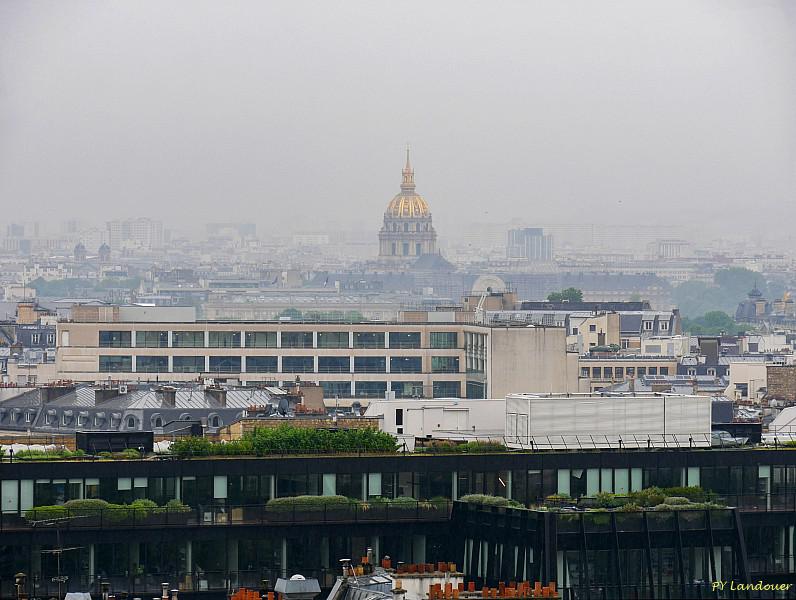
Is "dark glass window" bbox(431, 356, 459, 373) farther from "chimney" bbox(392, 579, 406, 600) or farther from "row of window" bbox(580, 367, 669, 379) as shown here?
"chimney" bbox(392, 579, 406, 600)

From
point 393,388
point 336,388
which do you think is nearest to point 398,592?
point 336,388

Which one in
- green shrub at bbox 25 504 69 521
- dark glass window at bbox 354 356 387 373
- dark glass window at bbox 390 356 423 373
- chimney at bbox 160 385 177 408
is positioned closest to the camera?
green shrub at bbox 25 504 69 521

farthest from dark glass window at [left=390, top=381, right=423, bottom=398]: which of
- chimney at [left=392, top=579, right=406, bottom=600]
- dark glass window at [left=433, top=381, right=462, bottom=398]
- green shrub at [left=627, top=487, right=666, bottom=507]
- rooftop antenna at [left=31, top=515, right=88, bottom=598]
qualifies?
chimney at [left=392, top=579, right=406, bottom=600]

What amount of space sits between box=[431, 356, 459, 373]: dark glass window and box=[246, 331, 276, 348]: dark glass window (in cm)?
636

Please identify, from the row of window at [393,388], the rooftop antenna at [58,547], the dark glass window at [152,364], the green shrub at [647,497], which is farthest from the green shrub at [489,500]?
the dark glass window at [152,364]

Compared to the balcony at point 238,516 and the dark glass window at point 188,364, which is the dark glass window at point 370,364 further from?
the balcony at point 238,516

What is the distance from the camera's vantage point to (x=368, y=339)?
108312mm

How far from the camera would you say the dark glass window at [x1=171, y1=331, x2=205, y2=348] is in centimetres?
10744

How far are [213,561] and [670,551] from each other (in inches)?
274

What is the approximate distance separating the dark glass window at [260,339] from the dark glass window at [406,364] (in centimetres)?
474

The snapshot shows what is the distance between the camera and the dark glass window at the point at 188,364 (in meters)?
107

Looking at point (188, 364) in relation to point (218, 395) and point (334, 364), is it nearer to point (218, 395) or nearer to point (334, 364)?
point (334, 364)

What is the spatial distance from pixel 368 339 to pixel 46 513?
6801 centimetres

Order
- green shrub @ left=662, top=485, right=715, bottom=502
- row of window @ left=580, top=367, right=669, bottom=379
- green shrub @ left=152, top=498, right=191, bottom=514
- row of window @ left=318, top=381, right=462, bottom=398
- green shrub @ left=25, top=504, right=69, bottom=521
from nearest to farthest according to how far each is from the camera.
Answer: green shrub @ left=25, top=504, right=69, bottom=521
green shrub @ left=152, top=498, right=191, bottom=514
green shrub @ left=662, top=485, right=715, bottom=502
row of window @ left=318, top=381, right=462, bottom=398
row of window @ left=580, top=367, right=669, bottom=379
